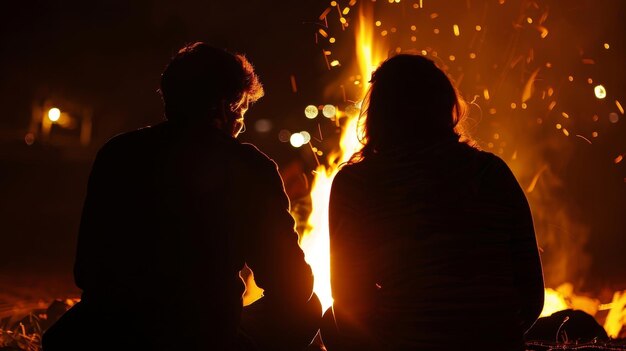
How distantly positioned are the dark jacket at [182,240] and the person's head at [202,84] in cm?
8

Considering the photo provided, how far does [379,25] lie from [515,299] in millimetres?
7707

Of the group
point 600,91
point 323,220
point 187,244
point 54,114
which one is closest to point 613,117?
point 600,91

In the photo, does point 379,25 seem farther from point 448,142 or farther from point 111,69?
point 111,69

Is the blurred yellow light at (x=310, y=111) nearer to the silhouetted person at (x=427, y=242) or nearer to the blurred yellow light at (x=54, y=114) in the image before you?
the blurred yellow light at (x=54, y=114)

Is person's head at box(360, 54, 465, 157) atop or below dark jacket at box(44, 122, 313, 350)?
atop

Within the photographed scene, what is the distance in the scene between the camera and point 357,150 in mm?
2348

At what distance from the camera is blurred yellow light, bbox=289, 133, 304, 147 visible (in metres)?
17.7

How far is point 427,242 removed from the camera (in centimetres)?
192

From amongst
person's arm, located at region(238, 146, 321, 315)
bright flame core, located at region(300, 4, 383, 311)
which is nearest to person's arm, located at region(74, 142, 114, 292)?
person's arm, located at region(238, 146, 321, 315)

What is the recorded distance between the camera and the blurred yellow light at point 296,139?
1775cm

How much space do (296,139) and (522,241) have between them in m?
Result: 16.0

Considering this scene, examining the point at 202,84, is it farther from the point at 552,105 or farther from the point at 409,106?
the point at 552,105

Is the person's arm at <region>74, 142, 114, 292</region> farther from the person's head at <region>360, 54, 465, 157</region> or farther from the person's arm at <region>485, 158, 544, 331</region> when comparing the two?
the person's arm at <region>485, 158, 544, 331</region>

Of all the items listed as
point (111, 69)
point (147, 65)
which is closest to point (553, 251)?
point (147, 65)
